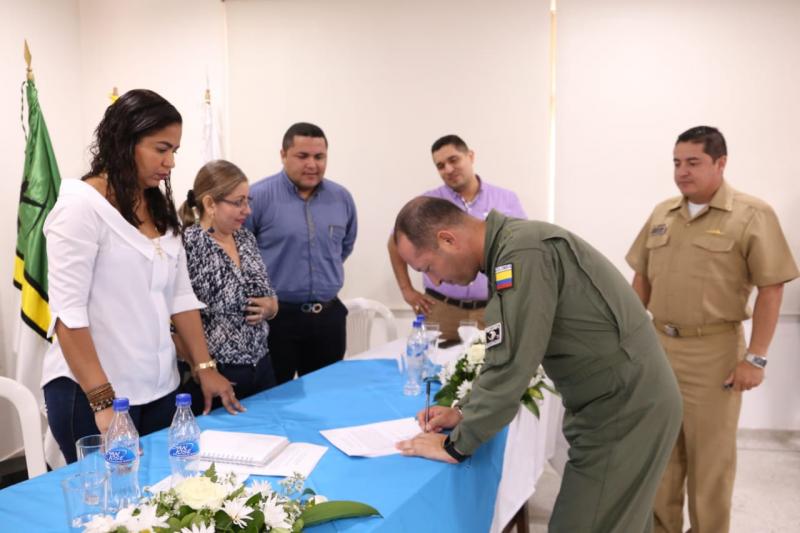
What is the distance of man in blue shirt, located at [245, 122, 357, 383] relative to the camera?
3070 mm

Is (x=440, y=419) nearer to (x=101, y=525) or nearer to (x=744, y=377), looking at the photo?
(x=101, y=525)

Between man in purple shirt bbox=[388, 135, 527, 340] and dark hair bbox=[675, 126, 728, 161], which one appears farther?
man in purple shirt bbox=[388, 135, 527, 340]

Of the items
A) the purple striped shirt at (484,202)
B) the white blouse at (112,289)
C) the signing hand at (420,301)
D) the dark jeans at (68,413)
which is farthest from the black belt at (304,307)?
the dark jeans at (68,413)

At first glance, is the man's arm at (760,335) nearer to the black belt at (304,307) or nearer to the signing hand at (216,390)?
the black belt at (304,307)

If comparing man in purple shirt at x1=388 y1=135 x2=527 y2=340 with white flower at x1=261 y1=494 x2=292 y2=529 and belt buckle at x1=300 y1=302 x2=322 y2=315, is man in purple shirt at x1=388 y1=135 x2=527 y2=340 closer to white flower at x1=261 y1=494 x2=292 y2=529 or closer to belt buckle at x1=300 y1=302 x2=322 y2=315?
belt buckle at x1=300 y1=302 x2=322 y2=315

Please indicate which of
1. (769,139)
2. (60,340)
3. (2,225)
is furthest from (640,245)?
(2,225)

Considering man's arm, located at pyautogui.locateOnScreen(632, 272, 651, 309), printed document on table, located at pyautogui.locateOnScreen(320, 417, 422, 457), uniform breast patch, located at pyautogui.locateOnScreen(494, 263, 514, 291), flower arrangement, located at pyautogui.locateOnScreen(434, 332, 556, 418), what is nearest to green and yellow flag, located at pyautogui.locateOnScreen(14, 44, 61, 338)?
printed document on table, located at pyautogui.locateOnScreen(320, 417, 422, 457)

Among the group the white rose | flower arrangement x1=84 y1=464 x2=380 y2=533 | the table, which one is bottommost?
the table

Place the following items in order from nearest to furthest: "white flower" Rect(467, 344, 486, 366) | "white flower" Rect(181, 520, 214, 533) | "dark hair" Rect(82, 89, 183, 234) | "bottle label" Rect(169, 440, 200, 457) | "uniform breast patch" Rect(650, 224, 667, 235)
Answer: "white flower" Rect(181, 520, 214, 533), "bottle label" Rect(169, 440, 200, 457), "dark hair" Rect(82, 89, 183, 234), "white flower" Rect(467, 344, 486, 366), "uniform breast patch" Rect(650, 224, 667, 235)

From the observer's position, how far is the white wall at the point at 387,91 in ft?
13.0

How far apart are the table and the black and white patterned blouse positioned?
756 millimetres

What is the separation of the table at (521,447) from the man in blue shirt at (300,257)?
373mm

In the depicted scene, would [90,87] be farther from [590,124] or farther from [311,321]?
[590,124]

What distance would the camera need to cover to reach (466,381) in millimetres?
1979
